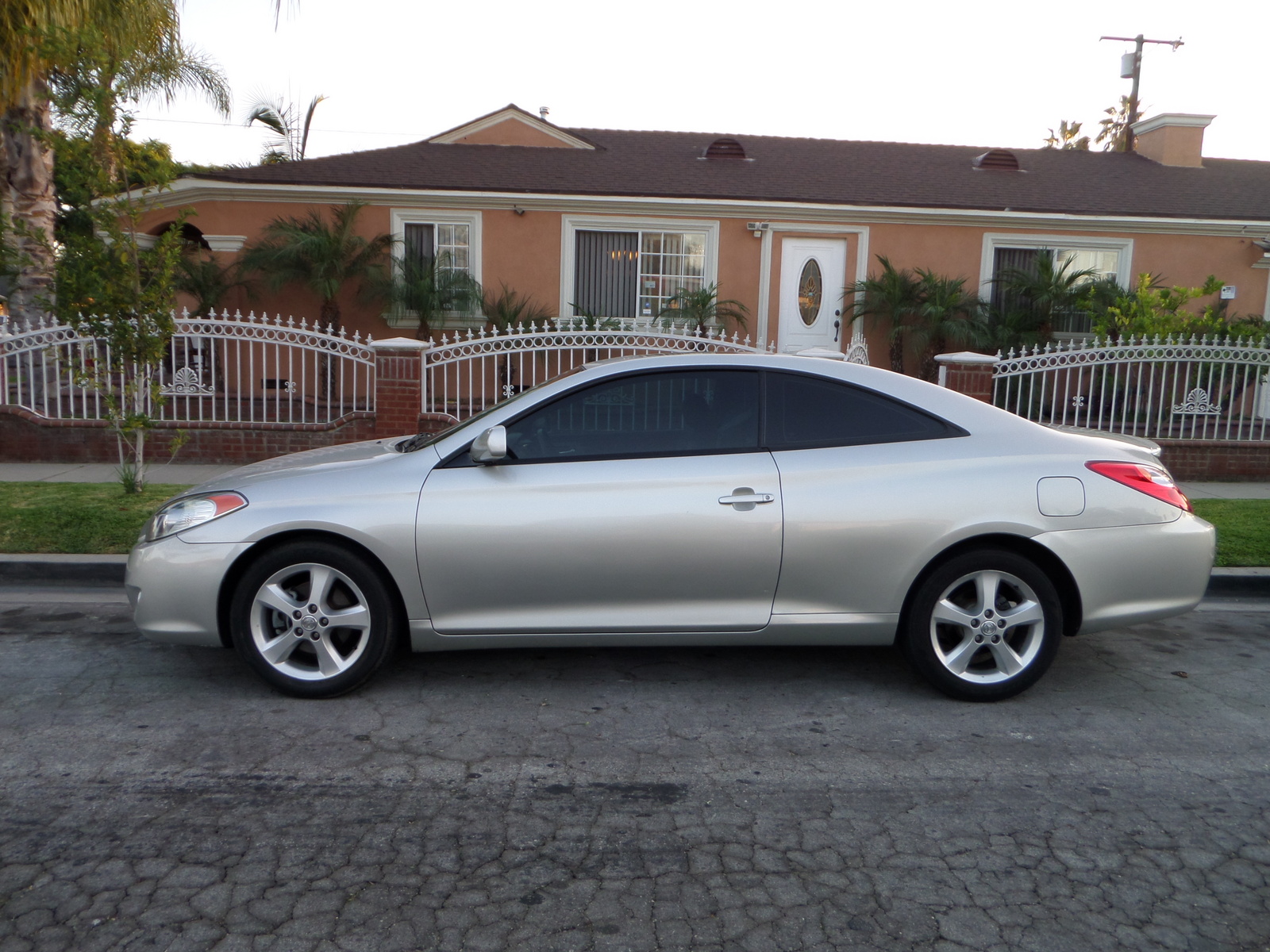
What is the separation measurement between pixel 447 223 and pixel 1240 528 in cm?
1081

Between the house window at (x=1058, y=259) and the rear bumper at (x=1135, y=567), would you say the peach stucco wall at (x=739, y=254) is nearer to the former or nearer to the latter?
the house window at (x=1058, y=259)

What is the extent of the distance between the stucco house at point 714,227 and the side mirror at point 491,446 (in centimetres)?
1034

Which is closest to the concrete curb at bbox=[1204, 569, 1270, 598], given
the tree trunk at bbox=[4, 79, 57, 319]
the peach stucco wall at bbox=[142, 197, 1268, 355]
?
the peach stucco wall at bbox=[142, 197, 1268, 355]

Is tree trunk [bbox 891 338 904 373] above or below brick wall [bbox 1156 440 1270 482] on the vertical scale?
above

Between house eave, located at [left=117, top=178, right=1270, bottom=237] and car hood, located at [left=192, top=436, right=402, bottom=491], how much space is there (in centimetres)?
984

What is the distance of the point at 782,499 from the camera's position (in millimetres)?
4387

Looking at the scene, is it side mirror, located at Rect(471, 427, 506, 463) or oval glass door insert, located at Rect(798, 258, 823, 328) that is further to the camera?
oval glass door insert, located at Rect(798, 258, 823, 328)

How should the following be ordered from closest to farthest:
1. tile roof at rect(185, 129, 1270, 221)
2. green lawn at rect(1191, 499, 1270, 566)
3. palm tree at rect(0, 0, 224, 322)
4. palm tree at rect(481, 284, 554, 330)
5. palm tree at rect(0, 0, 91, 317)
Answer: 1. green lawn at rect(1191, 499, 1270, 566)
2. palm tree at rect(0, 0, 224, 322)
3. palm tree at rect(0, 0, 91, 317)
4. palm tree at rect(481, 284, 554, 330)
5. tile roof at rect(185, 129, 1270, 221)

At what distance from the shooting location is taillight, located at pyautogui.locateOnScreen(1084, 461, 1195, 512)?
4.55 meters

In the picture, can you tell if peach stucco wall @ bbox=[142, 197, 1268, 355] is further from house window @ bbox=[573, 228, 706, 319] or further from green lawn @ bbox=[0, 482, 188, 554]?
green lawn @ bbox=[0, 482, 188, 554]

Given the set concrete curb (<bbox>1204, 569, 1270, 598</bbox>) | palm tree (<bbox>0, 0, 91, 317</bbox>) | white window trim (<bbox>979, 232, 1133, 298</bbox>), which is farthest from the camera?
white window trim (<bbox>979, 232, 1133, 298</bbox>)

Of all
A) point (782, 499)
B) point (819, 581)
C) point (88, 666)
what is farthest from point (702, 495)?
point (88, 666)

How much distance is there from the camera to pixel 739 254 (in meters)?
14.8

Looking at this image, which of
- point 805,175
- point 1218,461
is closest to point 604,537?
point 1218,461
